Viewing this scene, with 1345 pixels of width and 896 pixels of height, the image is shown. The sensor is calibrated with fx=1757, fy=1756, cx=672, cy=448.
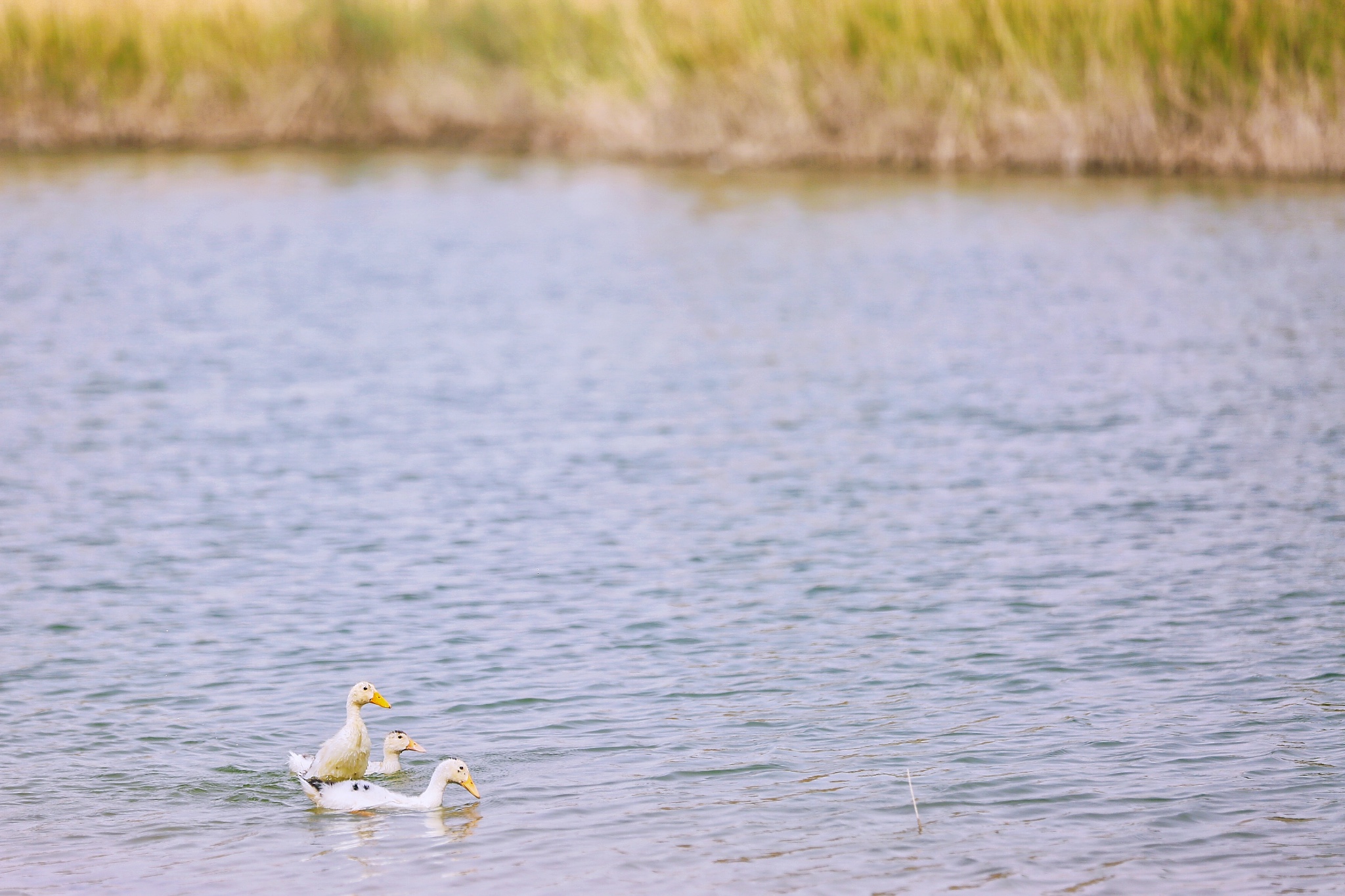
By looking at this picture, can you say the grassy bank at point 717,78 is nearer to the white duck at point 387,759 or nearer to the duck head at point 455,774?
the white duck at point 387,759

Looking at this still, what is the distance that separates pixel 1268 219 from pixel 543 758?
71.0 ft

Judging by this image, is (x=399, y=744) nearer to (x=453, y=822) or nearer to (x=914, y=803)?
(x=453, y=822)

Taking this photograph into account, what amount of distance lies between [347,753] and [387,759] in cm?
42

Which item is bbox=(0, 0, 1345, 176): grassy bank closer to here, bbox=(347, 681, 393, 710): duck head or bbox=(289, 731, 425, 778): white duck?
bbox=(289, 731, 425, 778): white duck

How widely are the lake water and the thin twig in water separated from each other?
3.2 inches

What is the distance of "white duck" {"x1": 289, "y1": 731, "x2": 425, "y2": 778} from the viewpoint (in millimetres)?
9047

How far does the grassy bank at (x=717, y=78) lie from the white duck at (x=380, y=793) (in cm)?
2439

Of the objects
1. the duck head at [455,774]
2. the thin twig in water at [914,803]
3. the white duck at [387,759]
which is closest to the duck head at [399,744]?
the white duck at [387,759]

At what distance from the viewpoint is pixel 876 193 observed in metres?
33.2

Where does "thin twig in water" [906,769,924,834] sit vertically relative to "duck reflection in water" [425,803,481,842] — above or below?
below

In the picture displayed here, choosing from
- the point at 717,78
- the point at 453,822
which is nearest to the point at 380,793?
the point at 453,822

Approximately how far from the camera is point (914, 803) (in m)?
8.61

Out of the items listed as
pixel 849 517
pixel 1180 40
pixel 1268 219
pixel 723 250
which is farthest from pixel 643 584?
pixel 1180 40

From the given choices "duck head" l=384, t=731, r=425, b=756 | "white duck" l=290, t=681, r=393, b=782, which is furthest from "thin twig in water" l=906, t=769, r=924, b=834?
"white duck" l=290, t=681, r=393, b=782
